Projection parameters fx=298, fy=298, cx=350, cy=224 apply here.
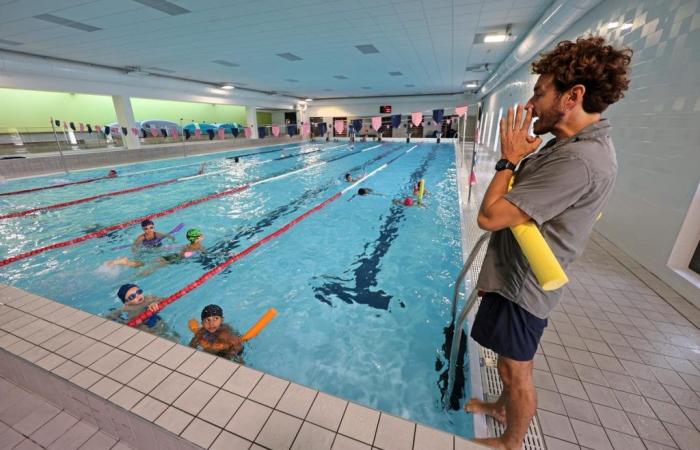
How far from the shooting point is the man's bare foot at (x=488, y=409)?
5.68ft

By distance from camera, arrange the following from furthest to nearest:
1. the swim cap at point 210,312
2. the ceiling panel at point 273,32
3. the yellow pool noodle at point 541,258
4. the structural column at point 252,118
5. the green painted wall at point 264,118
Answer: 1. the green painted wall at point 264,118
2. the structural column at point 252,118
3. the ceiling panel at point 273,32
4. the swim cap at point 210,312
5. the yellow pool noodle at point 541,258

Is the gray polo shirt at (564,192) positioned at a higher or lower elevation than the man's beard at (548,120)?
lower

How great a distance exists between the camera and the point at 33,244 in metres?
4.80

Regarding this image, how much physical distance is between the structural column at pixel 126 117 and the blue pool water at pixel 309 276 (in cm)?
646

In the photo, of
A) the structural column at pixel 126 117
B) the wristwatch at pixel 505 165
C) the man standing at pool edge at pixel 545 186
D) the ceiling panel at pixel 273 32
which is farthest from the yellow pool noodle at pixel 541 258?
the structural column at pixel 126 117

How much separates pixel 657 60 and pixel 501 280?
14.4 ft

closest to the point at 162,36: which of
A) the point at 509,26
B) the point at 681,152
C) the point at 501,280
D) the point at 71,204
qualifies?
the point at 71,204

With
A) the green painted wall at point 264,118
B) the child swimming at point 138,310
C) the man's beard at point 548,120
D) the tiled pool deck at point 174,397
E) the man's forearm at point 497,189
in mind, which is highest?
the green painted wall at point 264,118

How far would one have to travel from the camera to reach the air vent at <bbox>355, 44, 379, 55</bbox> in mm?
8809

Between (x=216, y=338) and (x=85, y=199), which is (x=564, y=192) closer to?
(x=216, y=338)

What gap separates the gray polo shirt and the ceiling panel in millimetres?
5991

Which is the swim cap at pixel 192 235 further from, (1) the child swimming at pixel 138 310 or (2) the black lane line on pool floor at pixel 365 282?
(2) the black lane line on pool floor at pixel 365 282

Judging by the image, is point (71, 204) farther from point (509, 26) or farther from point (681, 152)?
point (509, 26)

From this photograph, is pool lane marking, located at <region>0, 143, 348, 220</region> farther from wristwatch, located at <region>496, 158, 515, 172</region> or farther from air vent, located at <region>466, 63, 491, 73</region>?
air vent, located at <region>466, 63, 491, 73</region>
